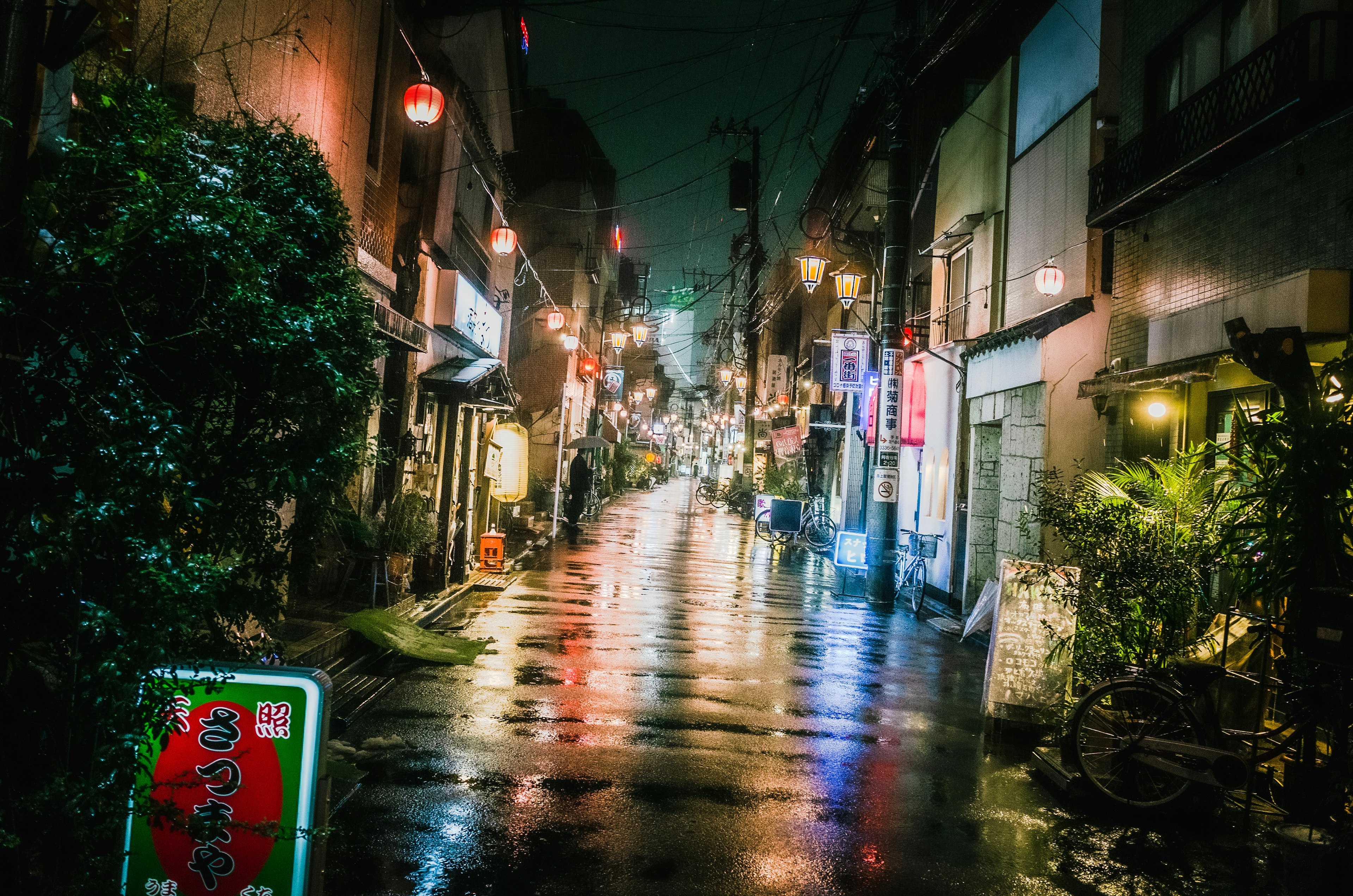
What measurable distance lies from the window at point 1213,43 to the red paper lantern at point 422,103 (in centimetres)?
1122

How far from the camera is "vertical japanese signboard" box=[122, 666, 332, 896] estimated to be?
11.8 ft

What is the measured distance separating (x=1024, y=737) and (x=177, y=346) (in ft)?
28.1

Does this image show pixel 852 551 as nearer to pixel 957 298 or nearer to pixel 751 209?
pixel 957 298

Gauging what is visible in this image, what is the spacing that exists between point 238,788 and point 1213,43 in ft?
45.9

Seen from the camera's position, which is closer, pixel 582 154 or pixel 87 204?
pixel 87 204

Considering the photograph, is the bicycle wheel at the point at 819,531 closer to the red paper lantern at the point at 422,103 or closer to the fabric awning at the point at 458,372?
the fabric awning at the point at 458,372

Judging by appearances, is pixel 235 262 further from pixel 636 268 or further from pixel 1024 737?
pixel 636 268

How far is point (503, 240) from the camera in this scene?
21547 mm

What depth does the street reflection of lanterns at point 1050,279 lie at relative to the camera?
48.7ft

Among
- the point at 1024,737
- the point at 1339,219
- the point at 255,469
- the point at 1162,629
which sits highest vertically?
the point at 1339,219

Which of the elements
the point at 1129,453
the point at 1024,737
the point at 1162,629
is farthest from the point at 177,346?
the point at 1129,453

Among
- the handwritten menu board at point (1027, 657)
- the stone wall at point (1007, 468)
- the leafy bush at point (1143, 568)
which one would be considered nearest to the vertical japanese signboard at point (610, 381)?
the stone wall at point (1007, 468)

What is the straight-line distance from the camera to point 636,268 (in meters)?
67.1

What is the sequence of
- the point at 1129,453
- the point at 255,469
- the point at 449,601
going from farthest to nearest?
the point at 449,601
the point at 1129,453
the point at 255,469
